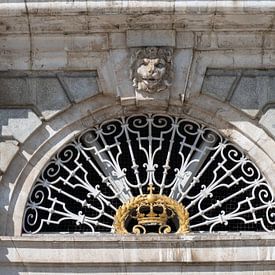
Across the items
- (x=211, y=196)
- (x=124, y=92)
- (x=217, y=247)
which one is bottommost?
(x=217, y=247)

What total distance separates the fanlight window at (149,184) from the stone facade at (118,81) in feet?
0.56

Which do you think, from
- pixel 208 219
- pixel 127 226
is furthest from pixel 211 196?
pixel 127 226

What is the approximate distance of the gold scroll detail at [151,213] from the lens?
11516 mm

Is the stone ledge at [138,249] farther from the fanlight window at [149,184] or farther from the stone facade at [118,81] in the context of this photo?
the fanlight window at [149,184]

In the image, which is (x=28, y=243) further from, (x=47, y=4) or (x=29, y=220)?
(x=47, y=4)

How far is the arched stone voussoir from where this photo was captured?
37.8ft

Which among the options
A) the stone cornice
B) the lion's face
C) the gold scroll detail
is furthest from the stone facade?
the gold scroll detail

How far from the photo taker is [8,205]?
1147cm

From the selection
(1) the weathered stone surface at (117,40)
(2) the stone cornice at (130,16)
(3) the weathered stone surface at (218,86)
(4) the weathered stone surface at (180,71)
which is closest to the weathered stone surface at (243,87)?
(3) the weathered stone surface at (218,86)

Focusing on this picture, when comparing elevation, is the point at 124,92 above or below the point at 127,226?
above

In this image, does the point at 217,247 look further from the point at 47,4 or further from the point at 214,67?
the point at 47,4

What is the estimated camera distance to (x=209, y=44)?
1175cm

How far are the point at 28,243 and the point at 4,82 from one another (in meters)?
1.90

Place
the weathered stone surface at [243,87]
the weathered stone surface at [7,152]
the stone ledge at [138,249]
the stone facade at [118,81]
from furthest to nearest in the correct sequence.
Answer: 1. the weathered stone surface at [243,87]
2. the weathered stone surface at [7,152]
3. the stone facade at [118,81]
4. the stone ledge at [138,249]
